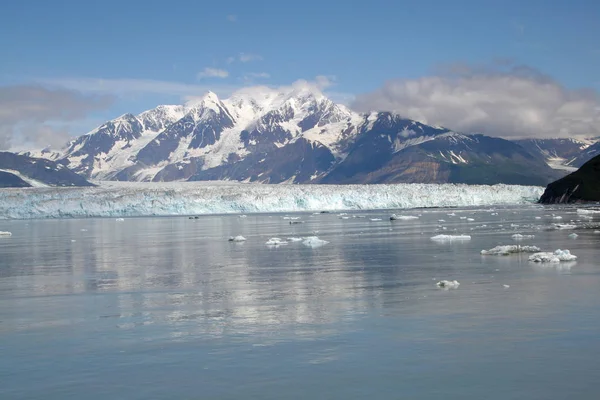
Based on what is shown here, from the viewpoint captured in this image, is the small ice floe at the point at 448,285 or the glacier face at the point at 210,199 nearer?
the small ice floe at the point at 448,285

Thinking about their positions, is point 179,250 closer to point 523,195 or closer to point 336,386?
point 336,386

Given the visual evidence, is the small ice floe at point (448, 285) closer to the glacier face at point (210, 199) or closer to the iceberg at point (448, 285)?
the iceberg at point (448, 285)

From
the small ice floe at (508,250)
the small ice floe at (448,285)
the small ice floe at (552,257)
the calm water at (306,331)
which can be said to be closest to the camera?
the calm water at (306,331)

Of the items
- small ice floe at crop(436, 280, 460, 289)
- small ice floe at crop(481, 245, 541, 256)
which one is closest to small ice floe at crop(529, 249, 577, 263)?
small ice floe at crop(481, 245, 541, 256)

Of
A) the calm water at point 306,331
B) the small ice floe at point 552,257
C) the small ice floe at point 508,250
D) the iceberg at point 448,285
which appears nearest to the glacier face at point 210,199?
the calm water at point 306,331

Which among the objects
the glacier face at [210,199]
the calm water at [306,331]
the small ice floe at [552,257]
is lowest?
the calm water at [306,331]

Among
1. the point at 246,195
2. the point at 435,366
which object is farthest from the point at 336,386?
the point at 246,195
